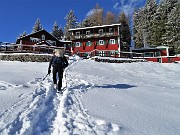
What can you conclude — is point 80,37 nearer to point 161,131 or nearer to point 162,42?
point 162,42

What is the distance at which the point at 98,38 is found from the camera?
148 feet

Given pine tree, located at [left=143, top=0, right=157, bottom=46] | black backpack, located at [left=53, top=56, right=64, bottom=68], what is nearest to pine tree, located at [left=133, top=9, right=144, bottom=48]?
pine tree, located at [left=143, top=0, right=157, bottom=46]

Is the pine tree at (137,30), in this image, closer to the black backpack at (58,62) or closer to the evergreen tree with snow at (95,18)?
the evergreen tree with snow at (95,18)

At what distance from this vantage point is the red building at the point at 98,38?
43.4m

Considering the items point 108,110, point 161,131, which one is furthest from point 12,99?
point 161,131

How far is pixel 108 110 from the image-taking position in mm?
5250

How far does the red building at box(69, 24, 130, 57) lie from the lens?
43375mm

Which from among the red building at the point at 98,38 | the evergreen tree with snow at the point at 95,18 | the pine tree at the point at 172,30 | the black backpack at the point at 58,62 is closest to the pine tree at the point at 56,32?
the evergreen tree with snow at the point at 95,18

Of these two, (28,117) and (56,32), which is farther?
(56,32)

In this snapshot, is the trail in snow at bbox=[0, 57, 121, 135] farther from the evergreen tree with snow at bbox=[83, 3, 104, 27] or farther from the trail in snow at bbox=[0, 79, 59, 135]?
the evergreen tree with snow at bbox=[83, 3, 104, 27]

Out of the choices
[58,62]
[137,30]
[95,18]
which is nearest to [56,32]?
[95,18]

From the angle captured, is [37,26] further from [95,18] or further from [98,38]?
[98,38]

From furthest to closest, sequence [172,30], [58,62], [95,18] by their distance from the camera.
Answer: [95,18]
[172,30]
[58,62]

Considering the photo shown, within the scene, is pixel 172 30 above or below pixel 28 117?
above
